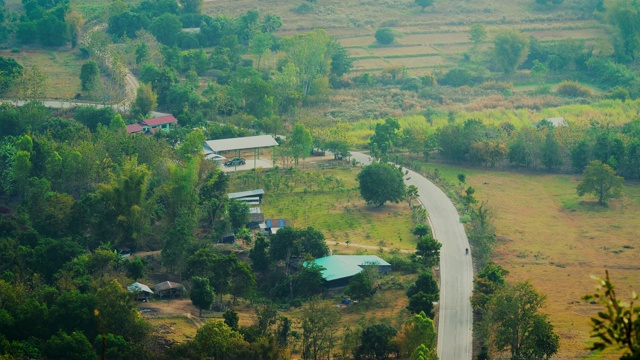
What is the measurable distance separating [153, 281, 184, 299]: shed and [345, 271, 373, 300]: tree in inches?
399

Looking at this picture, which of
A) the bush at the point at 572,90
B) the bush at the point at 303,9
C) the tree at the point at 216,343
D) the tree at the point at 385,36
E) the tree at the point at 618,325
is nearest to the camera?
the tree at the point at 618,325

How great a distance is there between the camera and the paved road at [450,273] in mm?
49281

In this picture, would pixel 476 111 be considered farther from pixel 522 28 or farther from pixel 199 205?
pixel 199 205

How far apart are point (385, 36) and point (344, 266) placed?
219 feet

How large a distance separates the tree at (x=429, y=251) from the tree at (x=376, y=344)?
1217 centimetres

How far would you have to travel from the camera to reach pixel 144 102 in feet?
289

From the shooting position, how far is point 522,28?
124188mm

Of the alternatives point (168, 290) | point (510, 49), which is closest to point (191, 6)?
point (510, 49)

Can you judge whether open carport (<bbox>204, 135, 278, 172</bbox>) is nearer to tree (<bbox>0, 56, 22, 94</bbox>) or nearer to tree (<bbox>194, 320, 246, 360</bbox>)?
tree (<bbox>0, 56, 22, 94</bbox>)

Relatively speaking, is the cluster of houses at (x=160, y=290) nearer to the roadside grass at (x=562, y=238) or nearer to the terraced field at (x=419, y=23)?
the roadside grass at (x=562, y=238)

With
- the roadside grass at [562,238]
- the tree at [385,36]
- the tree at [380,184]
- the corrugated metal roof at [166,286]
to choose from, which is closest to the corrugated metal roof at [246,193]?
the tree at [380,184]

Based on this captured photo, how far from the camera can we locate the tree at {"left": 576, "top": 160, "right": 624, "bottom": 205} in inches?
2835

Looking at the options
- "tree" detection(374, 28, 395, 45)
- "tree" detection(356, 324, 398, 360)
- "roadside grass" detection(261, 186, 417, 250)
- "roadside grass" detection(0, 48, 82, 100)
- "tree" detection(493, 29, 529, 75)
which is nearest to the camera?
"tree" detection(356, 324, 398, 360)

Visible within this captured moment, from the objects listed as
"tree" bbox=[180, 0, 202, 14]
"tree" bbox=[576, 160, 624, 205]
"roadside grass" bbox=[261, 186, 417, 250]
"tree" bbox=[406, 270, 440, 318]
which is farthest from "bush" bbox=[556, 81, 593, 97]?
"tree" bbox=[406, 270, 440, 318]
